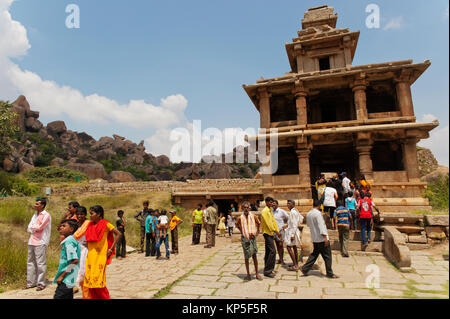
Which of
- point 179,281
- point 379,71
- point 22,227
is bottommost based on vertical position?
point 179,281

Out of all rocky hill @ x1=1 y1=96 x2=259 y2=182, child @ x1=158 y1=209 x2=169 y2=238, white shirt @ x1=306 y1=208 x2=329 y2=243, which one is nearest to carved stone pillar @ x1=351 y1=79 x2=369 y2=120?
white shirt @ x1=306 y1=208 x2=329 y2=243

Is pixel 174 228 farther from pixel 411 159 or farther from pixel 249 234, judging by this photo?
pixel 411 159

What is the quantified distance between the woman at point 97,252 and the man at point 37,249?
82.0 inches

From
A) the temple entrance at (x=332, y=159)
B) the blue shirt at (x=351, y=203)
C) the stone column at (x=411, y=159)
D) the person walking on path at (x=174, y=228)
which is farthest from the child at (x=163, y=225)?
the stone column at (x=411, y=159)

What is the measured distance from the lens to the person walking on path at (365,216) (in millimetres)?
6527

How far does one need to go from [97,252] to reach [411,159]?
1177 cm

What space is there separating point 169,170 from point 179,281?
53162 mm

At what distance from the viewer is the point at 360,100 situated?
441 inches

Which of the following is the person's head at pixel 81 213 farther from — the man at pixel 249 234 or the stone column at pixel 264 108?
the stone column at pixel 264 108

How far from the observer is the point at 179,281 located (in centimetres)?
496

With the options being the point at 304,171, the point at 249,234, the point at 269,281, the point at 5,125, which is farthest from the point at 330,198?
the point at 5,125
